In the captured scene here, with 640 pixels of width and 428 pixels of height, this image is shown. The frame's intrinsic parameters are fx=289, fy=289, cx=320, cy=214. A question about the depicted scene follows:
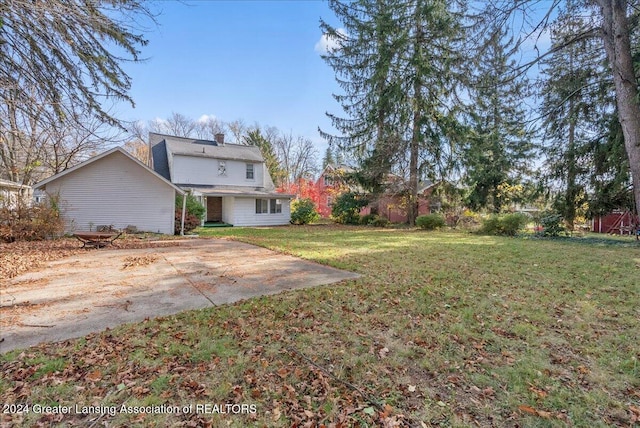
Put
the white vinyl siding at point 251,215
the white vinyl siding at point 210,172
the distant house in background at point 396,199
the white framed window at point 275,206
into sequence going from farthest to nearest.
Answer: the white framed window at point 275,206 < the white vinyl siding at point 251,215 < the white vinyl siding at point 210,172 < the distant house in background at point 396,199

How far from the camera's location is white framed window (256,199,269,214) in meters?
20.1

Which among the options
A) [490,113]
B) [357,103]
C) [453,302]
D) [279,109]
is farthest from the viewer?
[279,109]

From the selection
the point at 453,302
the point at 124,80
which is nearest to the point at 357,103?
the point at 124,80

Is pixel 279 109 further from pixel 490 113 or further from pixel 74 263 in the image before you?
pixel 74 263

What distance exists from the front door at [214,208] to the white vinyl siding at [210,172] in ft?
5.01

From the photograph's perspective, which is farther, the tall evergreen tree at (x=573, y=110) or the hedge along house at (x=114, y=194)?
the hedge along house at (x=114, y=194)

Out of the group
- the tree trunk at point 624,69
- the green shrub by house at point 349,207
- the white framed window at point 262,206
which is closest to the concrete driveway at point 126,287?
the tree trunk at point 624,69

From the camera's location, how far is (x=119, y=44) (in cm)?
564

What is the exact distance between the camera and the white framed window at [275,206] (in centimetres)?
2061

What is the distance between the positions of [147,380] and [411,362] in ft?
7.98

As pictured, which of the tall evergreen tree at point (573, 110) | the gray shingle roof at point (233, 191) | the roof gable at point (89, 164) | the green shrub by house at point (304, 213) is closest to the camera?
the tall evergreen tree at point (573, 110)

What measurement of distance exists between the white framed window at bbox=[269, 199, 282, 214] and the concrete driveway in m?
12.3

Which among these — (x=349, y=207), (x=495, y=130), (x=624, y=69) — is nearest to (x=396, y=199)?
(x=349, y=207)

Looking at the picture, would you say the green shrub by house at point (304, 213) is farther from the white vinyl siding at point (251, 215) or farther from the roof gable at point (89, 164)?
the roof gable at point (89, 164)
